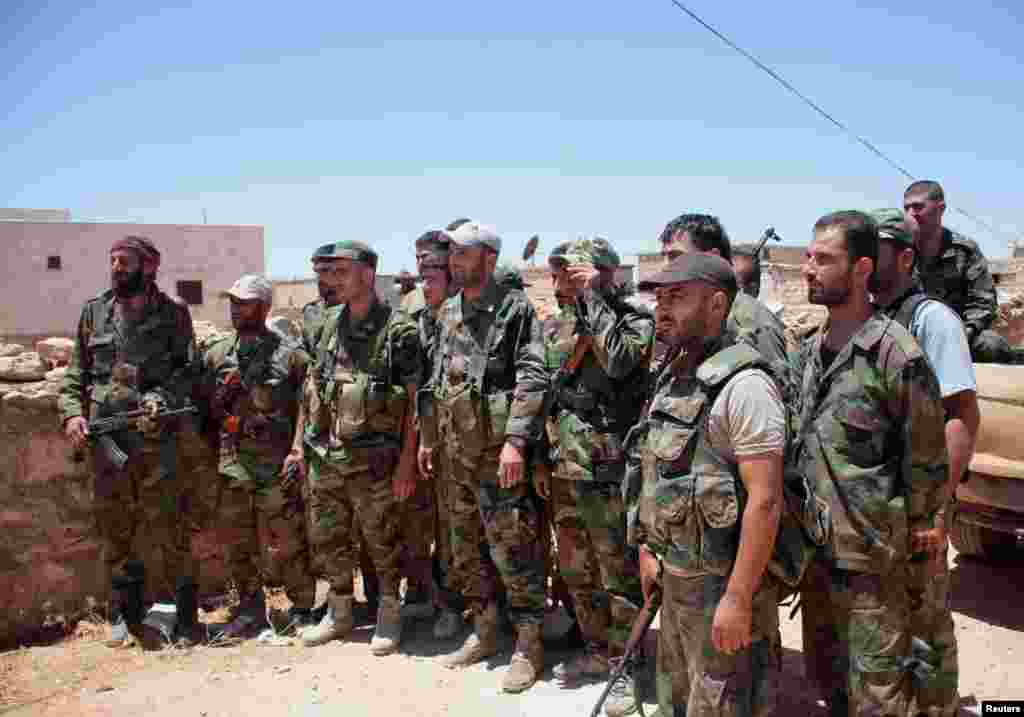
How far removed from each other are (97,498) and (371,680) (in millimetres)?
2190

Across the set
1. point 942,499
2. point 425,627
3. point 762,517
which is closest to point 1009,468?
point 942,499

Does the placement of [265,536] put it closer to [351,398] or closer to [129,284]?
[351,398]

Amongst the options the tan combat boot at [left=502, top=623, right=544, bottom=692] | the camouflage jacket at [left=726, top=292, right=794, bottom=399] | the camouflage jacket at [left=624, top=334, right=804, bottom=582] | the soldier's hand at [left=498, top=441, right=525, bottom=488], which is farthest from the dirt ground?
the camouflage jacket at [left=726, top=292, right=794, bottom=399]

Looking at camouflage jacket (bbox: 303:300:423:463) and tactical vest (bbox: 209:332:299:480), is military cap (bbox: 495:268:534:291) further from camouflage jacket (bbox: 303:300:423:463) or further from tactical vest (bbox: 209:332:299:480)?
tactical vest (bbox: 209:332:299:480)

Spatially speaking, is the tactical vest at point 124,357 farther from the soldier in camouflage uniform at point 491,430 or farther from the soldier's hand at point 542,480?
the soldier's hand at point 542,480

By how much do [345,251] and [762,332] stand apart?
2.57 m

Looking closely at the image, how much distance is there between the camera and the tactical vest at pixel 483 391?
13.8 feet

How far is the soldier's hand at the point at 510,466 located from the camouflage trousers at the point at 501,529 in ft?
0.60

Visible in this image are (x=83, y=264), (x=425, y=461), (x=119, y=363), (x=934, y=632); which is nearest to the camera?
(x=934, y=632)

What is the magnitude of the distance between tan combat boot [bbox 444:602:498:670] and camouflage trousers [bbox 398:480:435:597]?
840 mm

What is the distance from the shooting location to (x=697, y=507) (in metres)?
2.54

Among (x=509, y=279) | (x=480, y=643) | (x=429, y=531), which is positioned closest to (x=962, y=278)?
(x=509, y=279)

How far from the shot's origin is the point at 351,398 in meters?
4.63

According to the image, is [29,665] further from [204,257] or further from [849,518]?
[204,257]
